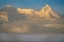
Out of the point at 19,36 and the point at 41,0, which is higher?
the point at 41,0

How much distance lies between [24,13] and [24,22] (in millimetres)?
180

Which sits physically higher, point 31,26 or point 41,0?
point 41,0

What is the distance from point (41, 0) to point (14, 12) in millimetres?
584

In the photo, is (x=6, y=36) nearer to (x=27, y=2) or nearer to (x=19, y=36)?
(x=19, y=36)

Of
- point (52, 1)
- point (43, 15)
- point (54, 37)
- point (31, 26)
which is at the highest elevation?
point (52, 1)

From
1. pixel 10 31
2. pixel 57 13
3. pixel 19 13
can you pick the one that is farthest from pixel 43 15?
pixel 10 31

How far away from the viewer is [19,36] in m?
3.12

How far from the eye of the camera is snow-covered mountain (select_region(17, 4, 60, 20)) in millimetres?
3092

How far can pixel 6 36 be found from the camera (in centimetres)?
312

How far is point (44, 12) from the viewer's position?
3.10 metres

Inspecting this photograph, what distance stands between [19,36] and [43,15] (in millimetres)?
631

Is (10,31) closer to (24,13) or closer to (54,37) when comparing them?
(24,13)

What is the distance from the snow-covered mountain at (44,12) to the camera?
309 centimetres

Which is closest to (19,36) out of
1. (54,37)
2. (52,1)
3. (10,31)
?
(10,31)
